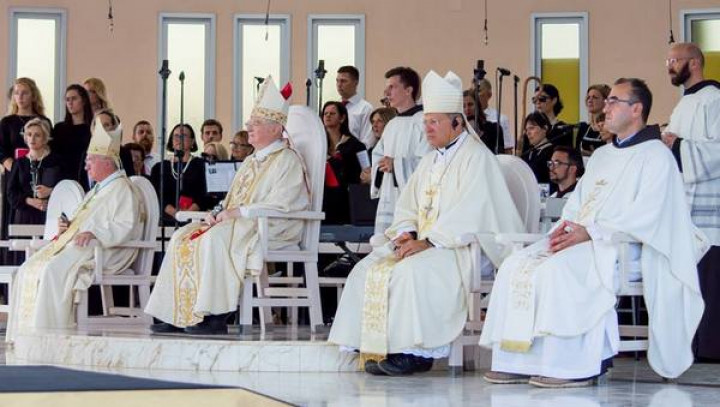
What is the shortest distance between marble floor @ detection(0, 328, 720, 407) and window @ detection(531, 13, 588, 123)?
22.1ft

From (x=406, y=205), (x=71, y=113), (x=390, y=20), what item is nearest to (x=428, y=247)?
(x=406, y=205)

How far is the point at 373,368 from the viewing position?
309 inches

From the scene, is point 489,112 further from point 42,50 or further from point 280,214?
point 42,50

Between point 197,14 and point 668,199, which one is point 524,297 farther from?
point 197,14

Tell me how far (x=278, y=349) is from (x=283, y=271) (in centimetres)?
278

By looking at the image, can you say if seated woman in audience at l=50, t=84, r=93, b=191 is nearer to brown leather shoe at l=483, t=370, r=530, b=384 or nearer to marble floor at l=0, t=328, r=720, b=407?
marble floor at l=0, t=328, r=720, b=407

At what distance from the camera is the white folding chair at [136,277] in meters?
9.43

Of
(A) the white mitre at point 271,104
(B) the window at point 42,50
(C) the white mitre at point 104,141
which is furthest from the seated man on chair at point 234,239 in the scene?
(B) the window at point 42,50

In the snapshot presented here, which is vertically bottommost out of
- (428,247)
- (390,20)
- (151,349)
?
(151,349)

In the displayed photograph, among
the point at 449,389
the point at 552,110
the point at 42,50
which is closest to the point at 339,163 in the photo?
the point at 552,110

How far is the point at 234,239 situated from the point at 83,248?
1186mm

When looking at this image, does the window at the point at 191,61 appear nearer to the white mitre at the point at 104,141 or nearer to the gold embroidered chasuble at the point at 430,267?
the white mitre at the point at 104,141

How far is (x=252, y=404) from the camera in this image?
5168 millimetres

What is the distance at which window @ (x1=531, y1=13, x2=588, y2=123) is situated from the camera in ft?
48.5
